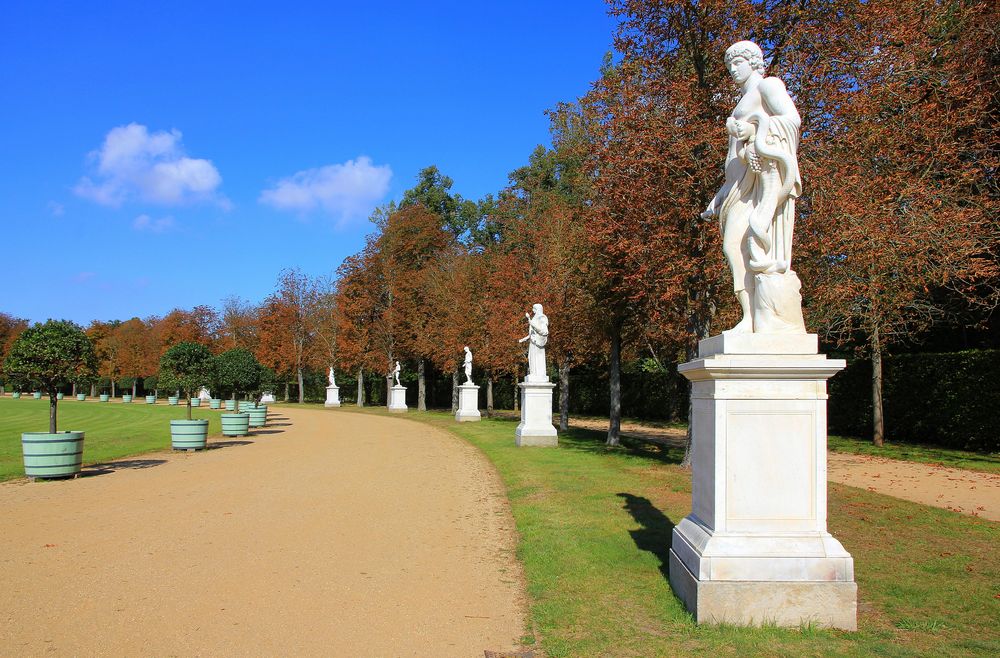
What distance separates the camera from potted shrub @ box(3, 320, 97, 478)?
11.0 metres

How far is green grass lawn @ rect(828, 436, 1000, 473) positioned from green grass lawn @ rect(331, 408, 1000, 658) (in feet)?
19.1

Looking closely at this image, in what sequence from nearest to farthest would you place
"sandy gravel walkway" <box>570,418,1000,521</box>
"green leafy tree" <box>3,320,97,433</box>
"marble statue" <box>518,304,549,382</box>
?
"sandy gravel walkway" <box>570,418,1000,521</box>, "green leafy tree" <box>3,320,97,433</box>, "marble statue" <box>518,304,549,382</box>

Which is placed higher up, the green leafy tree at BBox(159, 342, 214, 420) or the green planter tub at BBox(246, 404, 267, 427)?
the green leafy tree at BBox(159, 342, 214, 420)

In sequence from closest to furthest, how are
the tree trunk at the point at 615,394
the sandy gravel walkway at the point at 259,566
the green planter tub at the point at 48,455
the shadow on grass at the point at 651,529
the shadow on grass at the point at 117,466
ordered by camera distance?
1. the sandy gravel walkway at the point at 259,566
2. the shadow on grass at the point at 651,529
3. the green planter tub at the point at 48,455
4. the shadow on grass at the point at 117,466
5. the tree trunk at the point at 615,394

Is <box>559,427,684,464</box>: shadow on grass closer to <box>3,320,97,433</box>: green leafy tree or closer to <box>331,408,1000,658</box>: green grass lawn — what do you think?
<box>331,408,1000,658</box>: green grass lawn

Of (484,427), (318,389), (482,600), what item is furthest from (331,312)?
(482,600)

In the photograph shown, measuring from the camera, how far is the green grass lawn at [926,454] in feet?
46.4

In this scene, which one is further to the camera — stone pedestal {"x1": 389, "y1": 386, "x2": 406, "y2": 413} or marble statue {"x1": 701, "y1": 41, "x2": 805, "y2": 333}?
stone pedestal {"x1": 389, "y1": 386, "x2": 406, "y2": 413}

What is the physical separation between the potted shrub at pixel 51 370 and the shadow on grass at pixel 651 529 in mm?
9037

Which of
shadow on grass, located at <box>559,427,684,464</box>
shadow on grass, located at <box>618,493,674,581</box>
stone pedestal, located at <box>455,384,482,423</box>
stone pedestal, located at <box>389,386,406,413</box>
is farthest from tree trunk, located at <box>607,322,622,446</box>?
stone pedestal, located at <box>389,386,406,413</box>

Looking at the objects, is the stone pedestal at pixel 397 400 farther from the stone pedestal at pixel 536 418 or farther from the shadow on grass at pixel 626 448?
the stone pedestal at pixel 536 418

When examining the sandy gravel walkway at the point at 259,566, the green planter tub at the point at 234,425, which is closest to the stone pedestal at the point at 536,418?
the sandy gravel walkway at the point at 259,566

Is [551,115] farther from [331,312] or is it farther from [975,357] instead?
[331,312]

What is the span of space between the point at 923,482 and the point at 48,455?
14.5 metres
